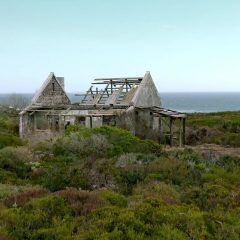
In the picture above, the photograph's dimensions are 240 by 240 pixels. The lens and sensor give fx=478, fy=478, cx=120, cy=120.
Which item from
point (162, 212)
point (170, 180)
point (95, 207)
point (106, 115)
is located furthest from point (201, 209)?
point (106, 115)

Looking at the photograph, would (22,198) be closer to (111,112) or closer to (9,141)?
(9,141)

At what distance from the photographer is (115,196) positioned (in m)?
11.4

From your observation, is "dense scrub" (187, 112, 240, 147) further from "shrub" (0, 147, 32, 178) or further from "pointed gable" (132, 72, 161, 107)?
"shrub" (0, 147, 32, 178)

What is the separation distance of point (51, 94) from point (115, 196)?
85.4 ft

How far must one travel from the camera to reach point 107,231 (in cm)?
866

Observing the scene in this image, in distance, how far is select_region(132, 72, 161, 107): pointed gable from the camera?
31828 mm

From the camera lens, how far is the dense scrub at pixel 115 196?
888 centimetres

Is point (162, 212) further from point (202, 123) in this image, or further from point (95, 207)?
point (202, 123)

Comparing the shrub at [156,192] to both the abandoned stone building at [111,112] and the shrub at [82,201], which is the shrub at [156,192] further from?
the abandoned stone building at [111,112]

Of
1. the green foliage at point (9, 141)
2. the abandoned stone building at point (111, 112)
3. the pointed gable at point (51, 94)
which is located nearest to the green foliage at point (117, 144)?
the green foliage at point (9, 141)

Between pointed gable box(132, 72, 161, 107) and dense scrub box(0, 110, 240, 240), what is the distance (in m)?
11.4

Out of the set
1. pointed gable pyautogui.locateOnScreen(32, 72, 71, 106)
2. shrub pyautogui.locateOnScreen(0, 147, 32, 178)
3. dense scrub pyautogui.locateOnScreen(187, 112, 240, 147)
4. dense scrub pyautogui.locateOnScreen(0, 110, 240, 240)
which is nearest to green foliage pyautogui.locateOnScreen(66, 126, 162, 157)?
dense scrub pyautogui.locateOnScreen(0, 110, 240, 240)

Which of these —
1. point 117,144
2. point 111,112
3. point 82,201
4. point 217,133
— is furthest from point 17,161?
point 217,133

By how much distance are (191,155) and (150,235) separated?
429 inches
